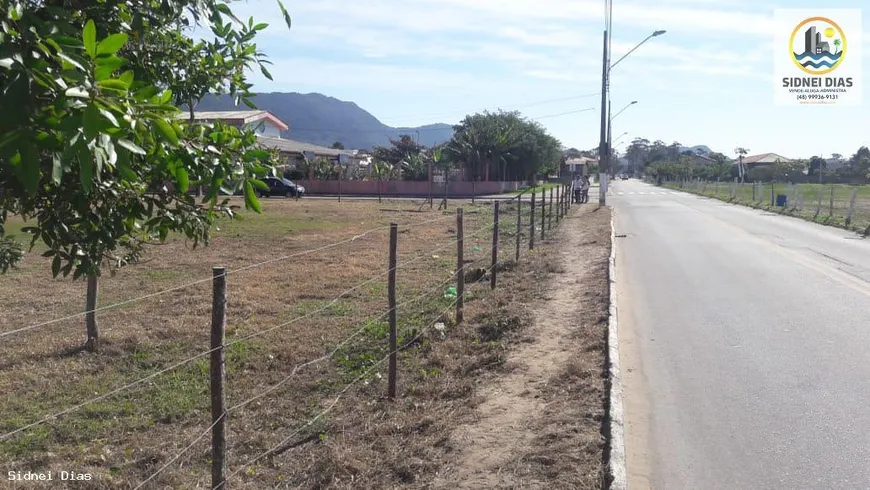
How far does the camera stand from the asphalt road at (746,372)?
192 inches

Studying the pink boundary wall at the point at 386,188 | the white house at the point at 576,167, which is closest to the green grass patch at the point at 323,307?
the white house at the point at 576,167

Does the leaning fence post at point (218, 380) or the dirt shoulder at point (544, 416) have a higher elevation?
the leaning fence post at point (218, 380)

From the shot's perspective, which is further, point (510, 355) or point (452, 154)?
point (452, 154)

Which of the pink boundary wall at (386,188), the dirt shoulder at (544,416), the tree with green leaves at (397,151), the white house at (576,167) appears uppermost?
the tree with green leaves at (397,151)

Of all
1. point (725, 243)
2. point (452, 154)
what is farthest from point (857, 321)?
point (452, 154)

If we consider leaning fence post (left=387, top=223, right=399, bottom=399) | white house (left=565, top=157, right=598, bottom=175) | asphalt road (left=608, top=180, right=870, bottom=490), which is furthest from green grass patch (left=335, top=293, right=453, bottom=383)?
white house (left=565, top=157, right=598, bottom=175)

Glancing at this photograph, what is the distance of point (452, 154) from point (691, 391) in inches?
2244

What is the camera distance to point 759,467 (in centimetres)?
483

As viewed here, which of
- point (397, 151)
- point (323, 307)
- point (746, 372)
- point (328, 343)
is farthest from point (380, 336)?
point (397, 151)

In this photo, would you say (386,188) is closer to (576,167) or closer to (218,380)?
(576,167)

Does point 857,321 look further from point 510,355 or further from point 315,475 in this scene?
point 315,475

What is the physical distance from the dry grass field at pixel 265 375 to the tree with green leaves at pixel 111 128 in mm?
605

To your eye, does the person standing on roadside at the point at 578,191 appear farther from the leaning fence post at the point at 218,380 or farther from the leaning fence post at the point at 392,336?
the leaning fence post at the point at 218,380

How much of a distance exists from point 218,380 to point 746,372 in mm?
4918
